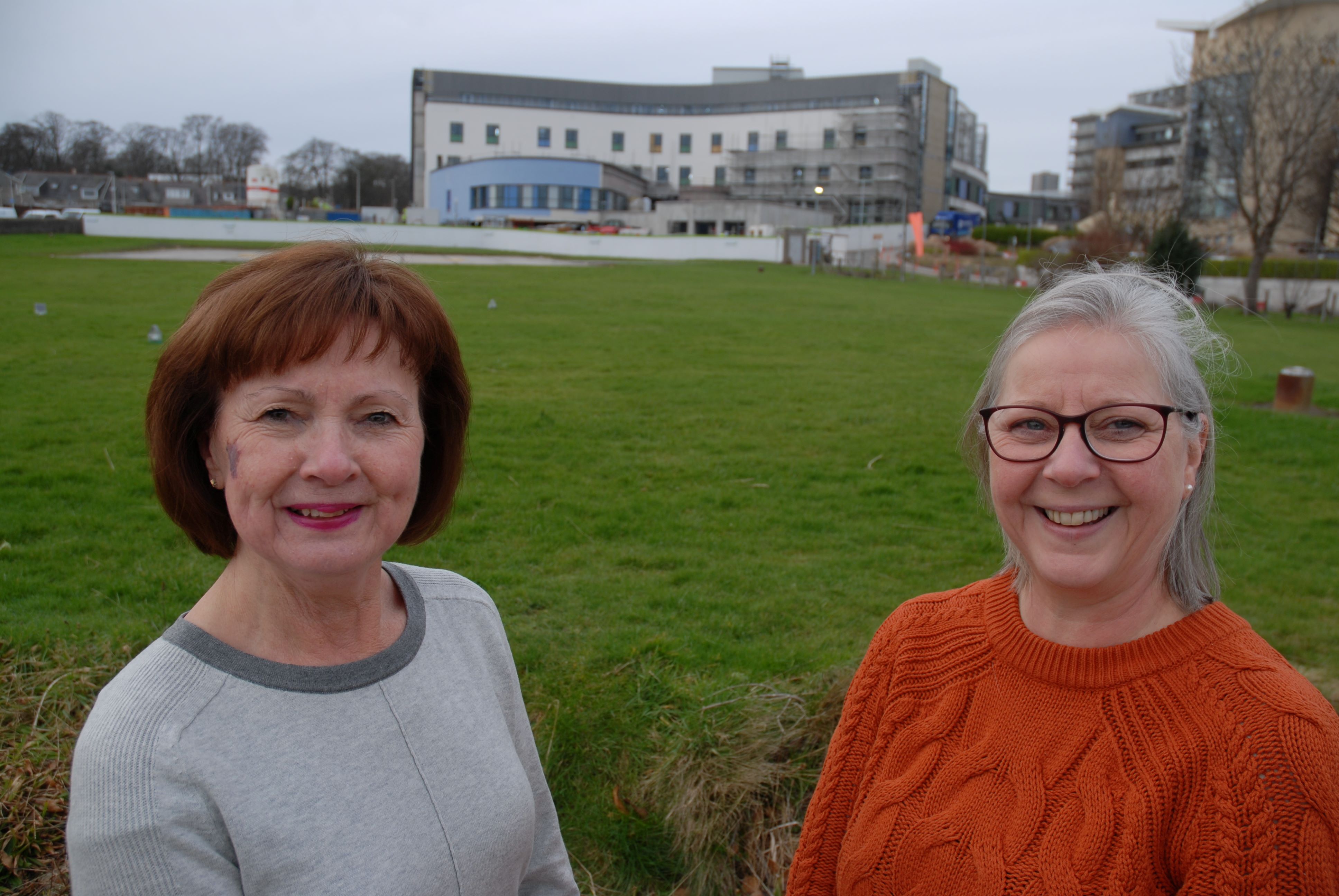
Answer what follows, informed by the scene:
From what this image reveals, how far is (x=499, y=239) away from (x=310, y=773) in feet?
172

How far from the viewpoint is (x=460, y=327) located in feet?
59.4

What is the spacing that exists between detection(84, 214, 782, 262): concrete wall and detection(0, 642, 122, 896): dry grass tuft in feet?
146

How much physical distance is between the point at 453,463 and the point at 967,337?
2039 centimetres

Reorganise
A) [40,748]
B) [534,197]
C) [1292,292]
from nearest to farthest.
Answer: [40,748] < [1292,292] < [534,197]

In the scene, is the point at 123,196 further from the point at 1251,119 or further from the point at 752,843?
the point at 752,843

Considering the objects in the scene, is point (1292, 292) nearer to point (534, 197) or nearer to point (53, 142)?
point (534, 197)

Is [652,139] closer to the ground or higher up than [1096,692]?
higher up

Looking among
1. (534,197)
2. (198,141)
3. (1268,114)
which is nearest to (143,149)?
(198,141)

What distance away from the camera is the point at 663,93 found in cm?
10838

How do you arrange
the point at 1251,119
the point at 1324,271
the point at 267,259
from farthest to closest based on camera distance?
the point at 1324,271, the point at 1251,119, the point at 267,259

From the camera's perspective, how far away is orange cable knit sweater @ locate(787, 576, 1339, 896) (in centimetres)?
169

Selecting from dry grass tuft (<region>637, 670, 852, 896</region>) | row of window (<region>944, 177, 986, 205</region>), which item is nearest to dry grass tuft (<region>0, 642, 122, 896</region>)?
dry grass tuft (<region>637, 670, 852, 896</region>)

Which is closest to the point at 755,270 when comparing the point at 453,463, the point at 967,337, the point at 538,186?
the point at 967,337

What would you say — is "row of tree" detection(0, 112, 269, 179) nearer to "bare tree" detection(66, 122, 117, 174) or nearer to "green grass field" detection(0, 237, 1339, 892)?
"bare tree" detection(66, 122, 117, 174)
